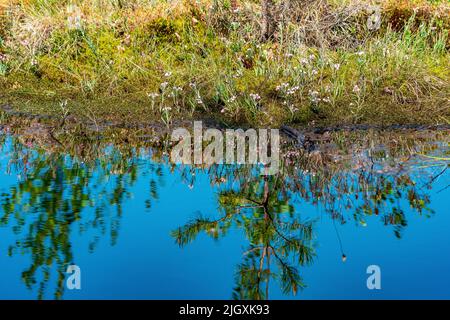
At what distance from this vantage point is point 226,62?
9039 mm

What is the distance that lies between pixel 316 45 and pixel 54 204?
4.63m

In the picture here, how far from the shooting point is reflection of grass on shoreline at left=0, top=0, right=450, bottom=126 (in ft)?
27.4

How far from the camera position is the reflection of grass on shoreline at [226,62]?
8359mm

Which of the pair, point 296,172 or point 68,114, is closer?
point 296,172

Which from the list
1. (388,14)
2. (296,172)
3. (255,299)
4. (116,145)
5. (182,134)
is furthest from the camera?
(388,14)

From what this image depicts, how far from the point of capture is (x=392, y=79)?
867cm

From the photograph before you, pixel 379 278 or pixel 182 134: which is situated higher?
pixel 182 134

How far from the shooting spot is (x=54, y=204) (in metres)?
5.58

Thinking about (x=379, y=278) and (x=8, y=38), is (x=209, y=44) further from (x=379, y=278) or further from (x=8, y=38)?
(x=379, y=278)

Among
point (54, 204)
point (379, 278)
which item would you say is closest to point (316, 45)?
point (54, 204)

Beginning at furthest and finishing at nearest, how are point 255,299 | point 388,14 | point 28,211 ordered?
point 388,14
point 28,211
point 255,299

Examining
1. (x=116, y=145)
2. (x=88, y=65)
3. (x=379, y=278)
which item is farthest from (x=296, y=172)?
(x=88, y=65)

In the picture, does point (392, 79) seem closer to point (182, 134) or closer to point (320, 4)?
point (320, 4)

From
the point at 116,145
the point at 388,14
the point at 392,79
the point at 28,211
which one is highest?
the point at 388,14
